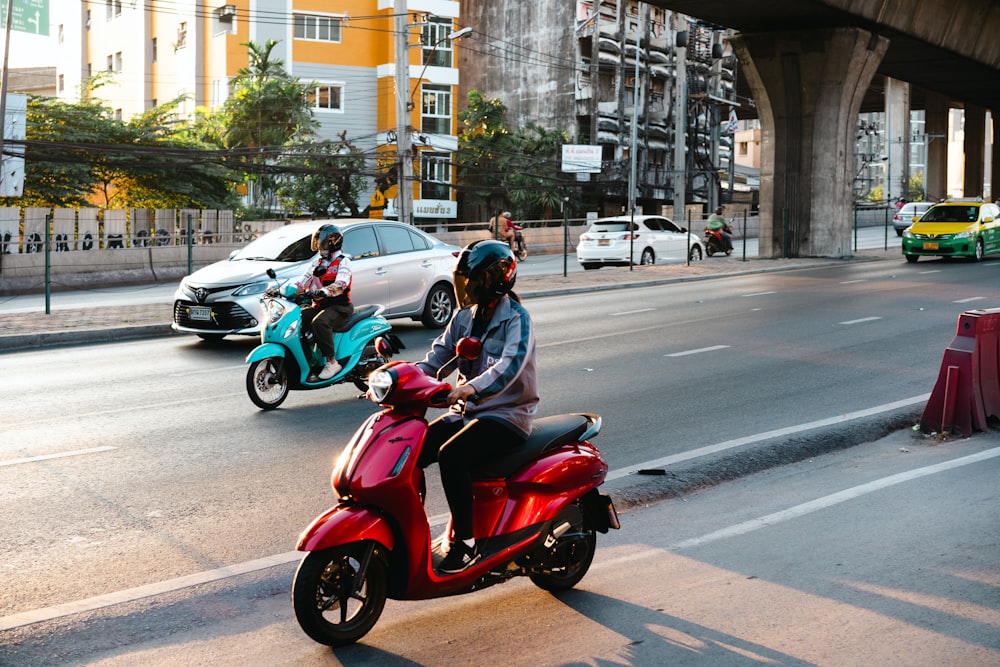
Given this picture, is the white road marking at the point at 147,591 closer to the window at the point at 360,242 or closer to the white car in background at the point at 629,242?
the window at the point at 360,242

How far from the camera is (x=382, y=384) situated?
4.43m

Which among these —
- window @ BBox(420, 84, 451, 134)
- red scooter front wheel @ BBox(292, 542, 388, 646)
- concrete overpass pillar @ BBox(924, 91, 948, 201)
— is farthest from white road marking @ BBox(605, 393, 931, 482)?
concrete overpass pillar @ BBox(924, 91, 948, 201)

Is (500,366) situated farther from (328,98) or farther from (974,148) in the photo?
(974,148)

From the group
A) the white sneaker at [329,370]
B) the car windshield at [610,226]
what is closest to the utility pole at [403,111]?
the car windshield at [610,226]

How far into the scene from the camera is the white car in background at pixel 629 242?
105 ft

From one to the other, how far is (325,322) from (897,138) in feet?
215

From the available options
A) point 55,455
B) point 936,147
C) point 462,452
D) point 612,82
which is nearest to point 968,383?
point 462,452

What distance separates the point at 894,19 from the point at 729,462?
24.9 meters

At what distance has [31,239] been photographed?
2586 cm

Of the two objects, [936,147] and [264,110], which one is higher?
[936,147]

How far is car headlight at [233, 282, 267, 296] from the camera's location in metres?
14.5

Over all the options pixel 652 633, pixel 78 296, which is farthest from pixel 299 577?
pixel 78 296

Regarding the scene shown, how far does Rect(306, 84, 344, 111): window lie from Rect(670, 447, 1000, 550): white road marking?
1962 inches

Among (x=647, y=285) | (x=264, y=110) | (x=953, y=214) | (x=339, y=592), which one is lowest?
(x=339, y=592)
